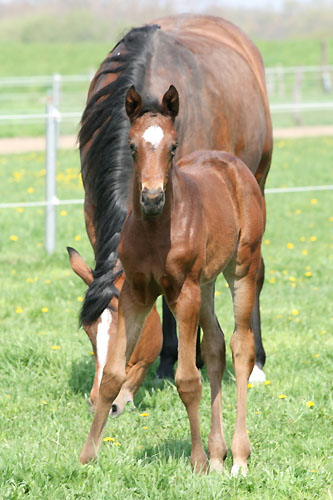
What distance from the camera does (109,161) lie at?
443 centimetres

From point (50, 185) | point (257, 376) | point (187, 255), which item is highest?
point (187, 255)

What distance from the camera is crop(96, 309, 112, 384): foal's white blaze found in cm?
398

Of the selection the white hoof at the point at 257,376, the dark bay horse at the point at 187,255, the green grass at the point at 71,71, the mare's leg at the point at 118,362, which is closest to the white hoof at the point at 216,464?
the dark bay horse at the point at 187,255

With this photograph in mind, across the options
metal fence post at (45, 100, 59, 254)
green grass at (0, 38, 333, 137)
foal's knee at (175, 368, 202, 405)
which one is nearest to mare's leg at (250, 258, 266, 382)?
foal's knee at (175, 368, 202, 405)

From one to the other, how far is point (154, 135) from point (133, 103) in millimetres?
177

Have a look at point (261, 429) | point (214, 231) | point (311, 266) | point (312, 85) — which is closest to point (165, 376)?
point (261, 429)

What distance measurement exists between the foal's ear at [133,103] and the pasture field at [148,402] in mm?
1367

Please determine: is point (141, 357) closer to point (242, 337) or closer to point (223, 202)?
point (242, 337)

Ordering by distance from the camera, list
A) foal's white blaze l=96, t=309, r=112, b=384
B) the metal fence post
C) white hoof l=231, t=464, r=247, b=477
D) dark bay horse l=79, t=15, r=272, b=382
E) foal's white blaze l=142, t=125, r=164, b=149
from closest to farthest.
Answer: foal's white blaze l=142, t=125, r=164, b=149
white hoof l=231, t=464, r=247, b=477
foal's white blaze l=96, t=309, r=112, b=384
dark bay horse l=79, t=15, r=272, b=382
the metal fence post

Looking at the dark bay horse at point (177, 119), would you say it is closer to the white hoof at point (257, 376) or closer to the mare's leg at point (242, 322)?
the white hoof at point (257, 376)

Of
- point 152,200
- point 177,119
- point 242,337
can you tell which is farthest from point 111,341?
point 177,119

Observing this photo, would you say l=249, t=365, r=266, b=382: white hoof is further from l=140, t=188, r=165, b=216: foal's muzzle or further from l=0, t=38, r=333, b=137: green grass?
l=0, t=38, r=333, b=137: green grass

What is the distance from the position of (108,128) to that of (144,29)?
1.04 metres

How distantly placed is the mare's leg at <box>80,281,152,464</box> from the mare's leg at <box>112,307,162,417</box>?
1.00m
